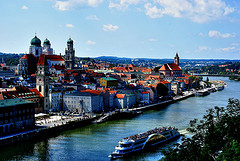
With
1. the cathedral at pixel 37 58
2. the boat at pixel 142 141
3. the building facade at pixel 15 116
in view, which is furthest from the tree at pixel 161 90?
the building facade at pixel 15 116

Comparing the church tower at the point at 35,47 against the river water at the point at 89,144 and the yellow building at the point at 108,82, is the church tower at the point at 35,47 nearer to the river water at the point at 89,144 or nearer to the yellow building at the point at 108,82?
the yellow building at the point at 108,82

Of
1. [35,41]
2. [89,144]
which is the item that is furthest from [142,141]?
[35,41]

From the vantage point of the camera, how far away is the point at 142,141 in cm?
3014

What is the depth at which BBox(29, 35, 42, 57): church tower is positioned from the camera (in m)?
86.0

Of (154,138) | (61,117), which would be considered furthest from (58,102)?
(154,138)

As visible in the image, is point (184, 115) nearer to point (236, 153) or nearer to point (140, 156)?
point (140, 156)

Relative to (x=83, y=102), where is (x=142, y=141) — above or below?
below

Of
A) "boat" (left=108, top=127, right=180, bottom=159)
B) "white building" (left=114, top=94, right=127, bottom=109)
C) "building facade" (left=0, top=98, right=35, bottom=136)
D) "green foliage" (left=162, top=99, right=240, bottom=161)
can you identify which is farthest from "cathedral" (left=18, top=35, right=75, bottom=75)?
"green foliage" (left=162, top=99, right=240, bottom=161)

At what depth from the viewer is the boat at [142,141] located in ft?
92.2

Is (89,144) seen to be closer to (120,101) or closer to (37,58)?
(120,101)

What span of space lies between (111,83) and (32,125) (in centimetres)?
3806

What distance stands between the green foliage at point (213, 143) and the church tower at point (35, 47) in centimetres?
6728

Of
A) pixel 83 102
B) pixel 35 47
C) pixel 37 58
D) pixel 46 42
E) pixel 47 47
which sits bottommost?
pixel 83 102

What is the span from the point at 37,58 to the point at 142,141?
184 ft
